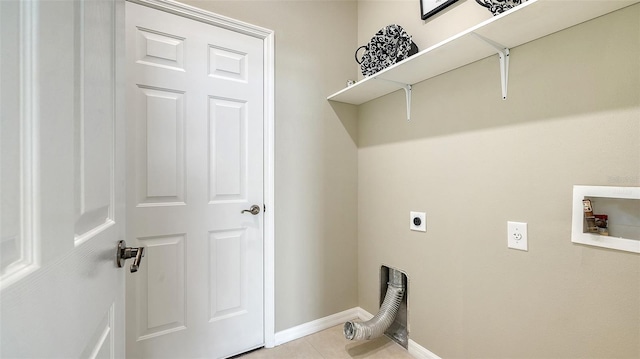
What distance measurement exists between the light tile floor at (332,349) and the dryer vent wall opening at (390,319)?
0.08 meters

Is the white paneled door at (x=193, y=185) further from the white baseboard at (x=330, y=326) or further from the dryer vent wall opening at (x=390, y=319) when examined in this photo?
the dryer vent wall opening at (x=390, y=319)

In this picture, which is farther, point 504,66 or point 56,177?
point 504,66

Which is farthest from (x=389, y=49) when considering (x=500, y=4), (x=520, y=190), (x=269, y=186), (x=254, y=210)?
(x=254, y=210)

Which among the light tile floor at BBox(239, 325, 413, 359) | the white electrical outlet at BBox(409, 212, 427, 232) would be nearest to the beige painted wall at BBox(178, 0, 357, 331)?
the light tile floor at BBox(239, 325, 413, 359)

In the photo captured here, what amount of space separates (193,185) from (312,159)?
824 mm

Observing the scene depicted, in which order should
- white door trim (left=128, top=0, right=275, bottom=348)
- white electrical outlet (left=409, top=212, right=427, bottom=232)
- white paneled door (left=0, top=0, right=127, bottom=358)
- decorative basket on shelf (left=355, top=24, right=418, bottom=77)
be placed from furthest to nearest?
white door trim (left=128, top=0, right=275, bottom=348), white electrical outlet (left=409, top=212, right=427, bottom=232), decorative basket on shelf (left=355, top=24, right=418, bottom=77), white paneled door (left=0, top=0, right=127, bottom=358)

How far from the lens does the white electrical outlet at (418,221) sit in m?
1.61

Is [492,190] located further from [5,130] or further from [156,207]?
[156,207]

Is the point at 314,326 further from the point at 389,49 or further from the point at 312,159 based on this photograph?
the point at 389,49

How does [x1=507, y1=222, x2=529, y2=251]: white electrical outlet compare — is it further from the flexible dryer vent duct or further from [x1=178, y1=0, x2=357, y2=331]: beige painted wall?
[x1=178, y1=0, x2=357, y2=331]: beige painted wall

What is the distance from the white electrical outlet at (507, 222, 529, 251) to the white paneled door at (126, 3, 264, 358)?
1.40 m

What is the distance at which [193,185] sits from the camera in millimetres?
1515

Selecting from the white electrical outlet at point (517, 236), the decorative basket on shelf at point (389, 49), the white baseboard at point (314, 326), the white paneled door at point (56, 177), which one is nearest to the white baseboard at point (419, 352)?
the white baseboard at point (314, 326)

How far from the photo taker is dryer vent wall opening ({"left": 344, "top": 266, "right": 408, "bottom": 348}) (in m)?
1.63
